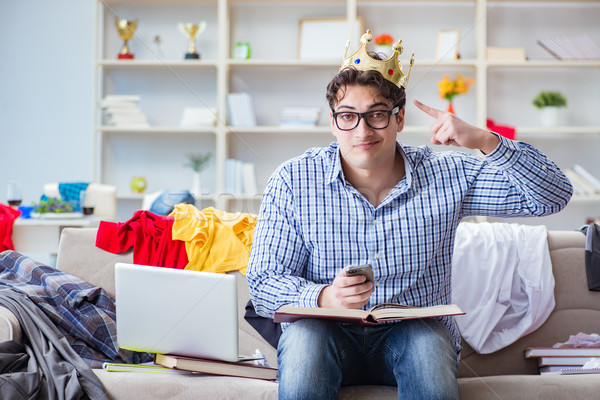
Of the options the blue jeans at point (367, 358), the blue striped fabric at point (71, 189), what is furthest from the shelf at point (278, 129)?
the blue jeans at point (367, 358)

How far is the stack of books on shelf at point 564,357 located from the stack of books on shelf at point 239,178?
257 cm

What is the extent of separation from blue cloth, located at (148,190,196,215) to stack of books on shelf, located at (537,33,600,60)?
2.54m

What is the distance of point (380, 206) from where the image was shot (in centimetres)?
150

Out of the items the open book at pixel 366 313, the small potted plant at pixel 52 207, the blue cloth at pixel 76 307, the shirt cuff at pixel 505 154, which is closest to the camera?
the open book at pixel 366 313

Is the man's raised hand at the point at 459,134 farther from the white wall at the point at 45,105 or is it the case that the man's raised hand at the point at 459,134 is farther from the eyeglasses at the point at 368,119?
the white wall at the point at 45,105

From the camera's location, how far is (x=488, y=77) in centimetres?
427

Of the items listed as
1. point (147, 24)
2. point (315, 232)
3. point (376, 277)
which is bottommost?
point (376, 277)

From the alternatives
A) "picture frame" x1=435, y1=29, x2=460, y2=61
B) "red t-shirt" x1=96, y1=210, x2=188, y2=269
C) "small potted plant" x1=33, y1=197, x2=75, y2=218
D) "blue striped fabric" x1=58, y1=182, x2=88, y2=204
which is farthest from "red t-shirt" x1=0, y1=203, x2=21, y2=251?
"picture frame" x1=435, y1=29, x2=460, y2=61

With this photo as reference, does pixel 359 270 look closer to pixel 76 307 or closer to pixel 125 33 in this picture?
pixel 76 307

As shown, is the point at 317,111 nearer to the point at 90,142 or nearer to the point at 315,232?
the point at 90,142

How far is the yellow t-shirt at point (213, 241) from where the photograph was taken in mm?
1975

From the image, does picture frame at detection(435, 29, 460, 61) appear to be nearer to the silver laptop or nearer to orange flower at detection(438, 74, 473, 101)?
orange flower at detection(438, 74, 473, 101)

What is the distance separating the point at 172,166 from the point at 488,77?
2234 mm

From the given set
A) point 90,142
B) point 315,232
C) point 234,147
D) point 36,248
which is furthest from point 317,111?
point 315,232
